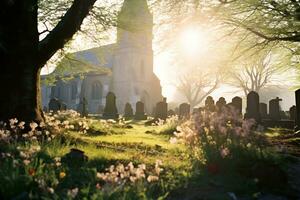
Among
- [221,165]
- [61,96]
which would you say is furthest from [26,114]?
[61,96]

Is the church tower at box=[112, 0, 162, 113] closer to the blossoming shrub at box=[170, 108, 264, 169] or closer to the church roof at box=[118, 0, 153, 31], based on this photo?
the church roof at box=[118, 0, 153, 31]

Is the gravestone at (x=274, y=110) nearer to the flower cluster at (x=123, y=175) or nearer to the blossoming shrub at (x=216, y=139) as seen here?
the blossoming shrub at (x=216, y=139)

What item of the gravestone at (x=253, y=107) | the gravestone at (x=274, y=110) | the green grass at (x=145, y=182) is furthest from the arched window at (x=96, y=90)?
the green grass at (x=145, y=182)

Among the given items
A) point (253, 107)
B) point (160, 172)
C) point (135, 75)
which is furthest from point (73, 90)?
point (160, 172)

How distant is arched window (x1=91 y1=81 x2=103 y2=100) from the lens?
5819 centimetres

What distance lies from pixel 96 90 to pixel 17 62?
1977 inches

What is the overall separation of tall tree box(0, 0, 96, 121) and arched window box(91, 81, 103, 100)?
161 feet

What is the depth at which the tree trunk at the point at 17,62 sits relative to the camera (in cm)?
873

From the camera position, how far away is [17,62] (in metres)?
8.85

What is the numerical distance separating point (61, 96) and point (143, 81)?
16760 mm

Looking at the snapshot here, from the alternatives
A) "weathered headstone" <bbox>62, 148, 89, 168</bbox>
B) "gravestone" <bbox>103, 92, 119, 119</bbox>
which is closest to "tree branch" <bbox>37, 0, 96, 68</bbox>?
"weathered headstone" <bbox>62, 148, 89, 168</bbox>

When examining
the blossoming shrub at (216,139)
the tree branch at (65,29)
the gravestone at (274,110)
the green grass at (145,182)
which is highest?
the tree branch at (65,29)

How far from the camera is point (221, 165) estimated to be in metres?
5.78

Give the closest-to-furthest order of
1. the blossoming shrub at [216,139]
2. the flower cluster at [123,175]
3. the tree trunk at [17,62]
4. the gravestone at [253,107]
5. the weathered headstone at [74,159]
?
the flower cluster at [123,175] < the weathered headstone at [74,159] < the blossoming shrub at [216,139] < the tree trunk at [17,62] < the gravestone at [253,107]
